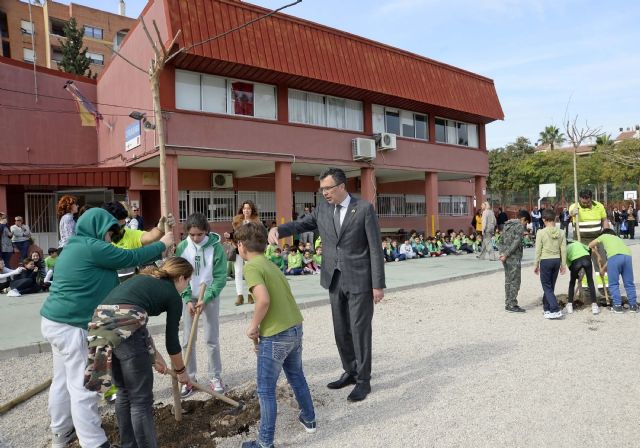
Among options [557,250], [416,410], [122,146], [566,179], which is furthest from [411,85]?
[566,179]

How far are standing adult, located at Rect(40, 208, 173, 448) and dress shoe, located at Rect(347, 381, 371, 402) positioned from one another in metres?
1.93

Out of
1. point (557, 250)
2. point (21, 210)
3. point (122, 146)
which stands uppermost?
point (122, 146)

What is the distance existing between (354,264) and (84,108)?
57.1 feet

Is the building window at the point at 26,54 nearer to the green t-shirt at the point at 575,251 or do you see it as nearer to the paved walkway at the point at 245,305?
the paved walkway at the point at 245,305

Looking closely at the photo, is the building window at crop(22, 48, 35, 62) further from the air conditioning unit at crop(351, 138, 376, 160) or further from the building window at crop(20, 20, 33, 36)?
the air conditioning unit at crop(351, 138, 376, 160)

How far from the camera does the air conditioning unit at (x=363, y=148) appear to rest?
58.5 ft

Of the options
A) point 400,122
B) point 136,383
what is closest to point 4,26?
point 400,122

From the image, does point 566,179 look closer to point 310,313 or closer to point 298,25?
point 298,25

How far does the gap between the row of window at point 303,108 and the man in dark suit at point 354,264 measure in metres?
11.1

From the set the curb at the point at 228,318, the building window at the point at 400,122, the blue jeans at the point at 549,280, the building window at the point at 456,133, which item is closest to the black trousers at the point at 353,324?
the curb at the point at 228,318

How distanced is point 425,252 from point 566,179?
28663 mm

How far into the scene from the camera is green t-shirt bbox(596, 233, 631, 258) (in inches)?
285

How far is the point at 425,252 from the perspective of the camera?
60.6 ft

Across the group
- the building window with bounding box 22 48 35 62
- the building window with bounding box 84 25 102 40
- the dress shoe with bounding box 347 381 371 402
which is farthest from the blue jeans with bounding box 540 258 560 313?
the building window with bounding box 84 25 102 40
